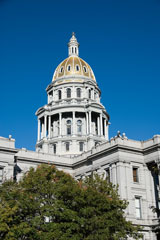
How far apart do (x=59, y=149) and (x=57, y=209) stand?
46.1 meters

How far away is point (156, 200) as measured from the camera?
1967 inches

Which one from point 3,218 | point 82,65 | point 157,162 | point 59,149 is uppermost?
point 82,65

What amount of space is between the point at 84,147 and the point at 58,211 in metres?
46.7

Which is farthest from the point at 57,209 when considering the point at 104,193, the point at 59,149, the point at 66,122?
the point at 66,122

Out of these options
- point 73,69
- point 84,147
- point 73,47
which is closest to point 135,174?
point 84,147

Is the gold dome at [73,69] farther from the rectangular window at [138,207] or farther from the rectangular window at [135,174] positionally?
the rectangular window at [138,207]

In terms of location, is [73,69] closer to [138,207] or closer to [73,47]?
[73,47]

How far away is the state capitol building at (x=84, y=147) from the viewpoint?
49.1 meters

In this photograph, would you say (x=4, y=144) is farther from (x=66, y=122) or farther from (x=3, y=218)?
(x=66, y=122)

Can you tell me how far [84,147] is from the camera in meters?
78.8

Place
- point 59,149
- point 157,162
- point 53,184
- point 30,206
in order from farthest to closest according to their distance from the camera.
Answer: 1. point 59,149
2. point 157,162
3. point 53,184
4. point 30,206

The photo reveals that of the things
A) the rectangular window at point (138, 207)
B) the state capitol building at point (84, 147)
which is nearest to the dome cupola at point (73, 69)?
the state capitol building at point (84, 147)

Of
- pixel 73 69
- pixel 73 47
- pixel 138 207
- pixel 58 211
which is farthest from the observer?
pixel 73 47

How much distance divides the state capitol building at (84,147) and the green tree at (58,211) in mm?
8402
